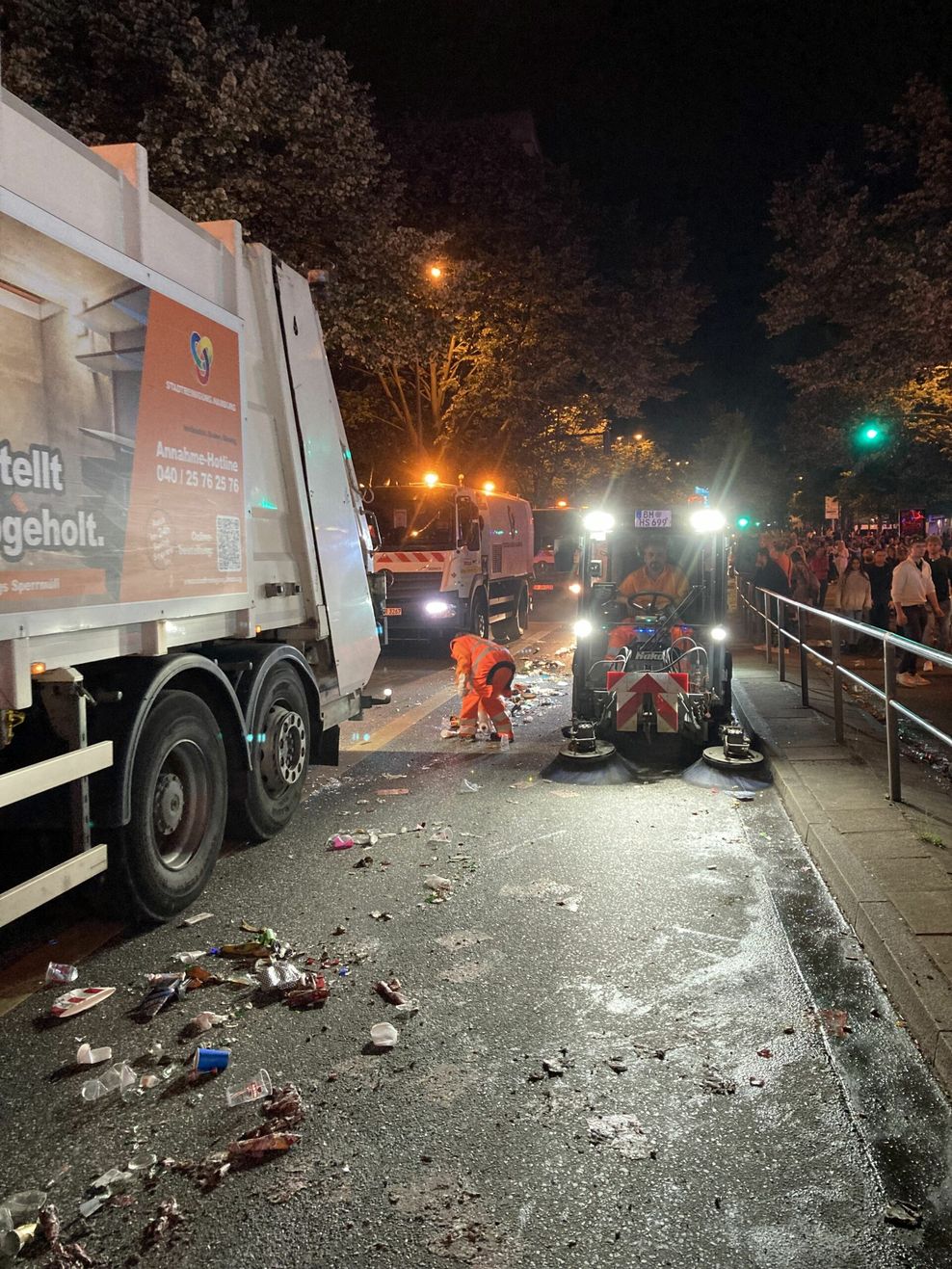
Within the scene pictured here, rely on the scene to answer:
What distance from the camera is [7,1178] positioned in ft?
9.64

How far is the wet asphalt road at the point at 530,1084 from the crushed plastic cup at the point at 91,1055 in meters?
0.04

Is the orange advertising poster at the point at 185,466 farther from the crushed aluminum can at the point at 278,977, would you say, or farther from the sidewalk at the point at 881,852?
the sidewalk at the point at 881,852

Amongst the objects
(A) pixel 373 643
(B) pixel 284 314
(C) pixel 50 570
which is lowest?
(A) pixel 373 643

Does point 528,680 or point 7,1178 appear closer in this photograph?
point 7,1178

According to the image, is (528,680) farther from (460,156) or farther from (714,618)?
(460,156)

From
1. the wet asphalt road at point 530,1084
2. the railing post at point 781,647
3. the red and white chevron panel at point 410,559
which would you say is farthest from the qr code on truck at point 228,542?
the red and white chevron panel at point 410,559

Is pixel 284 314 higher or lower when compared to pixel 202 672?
higher

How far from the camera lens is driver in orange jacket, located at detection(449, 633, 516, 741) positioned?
9.23 meters

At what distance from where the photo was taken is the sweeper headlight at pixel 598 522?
31.3 feet

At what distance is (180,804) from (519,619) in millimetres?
16595

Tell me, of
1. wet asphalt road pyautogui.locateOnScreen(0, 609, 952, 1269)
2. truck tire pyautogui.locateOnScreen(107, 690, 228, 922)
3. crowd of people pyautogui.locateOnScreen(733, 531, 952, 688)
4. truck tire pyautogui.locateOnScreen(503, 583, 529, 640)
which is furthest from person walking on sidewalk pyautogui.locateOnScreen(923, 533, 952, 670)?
truck tire pyautogui.locateOnScreen(107, 690, 228, 922)

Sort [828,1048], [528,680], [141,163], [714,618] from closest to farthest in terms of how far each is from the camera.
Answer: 1. [828,1048]
2. [141,163]
3. [714,618]
4. [528,680]

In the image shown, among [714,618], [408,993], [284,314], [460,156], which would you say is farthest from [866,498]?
[408,993]

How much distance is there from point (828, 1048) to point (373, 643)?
5533mm
